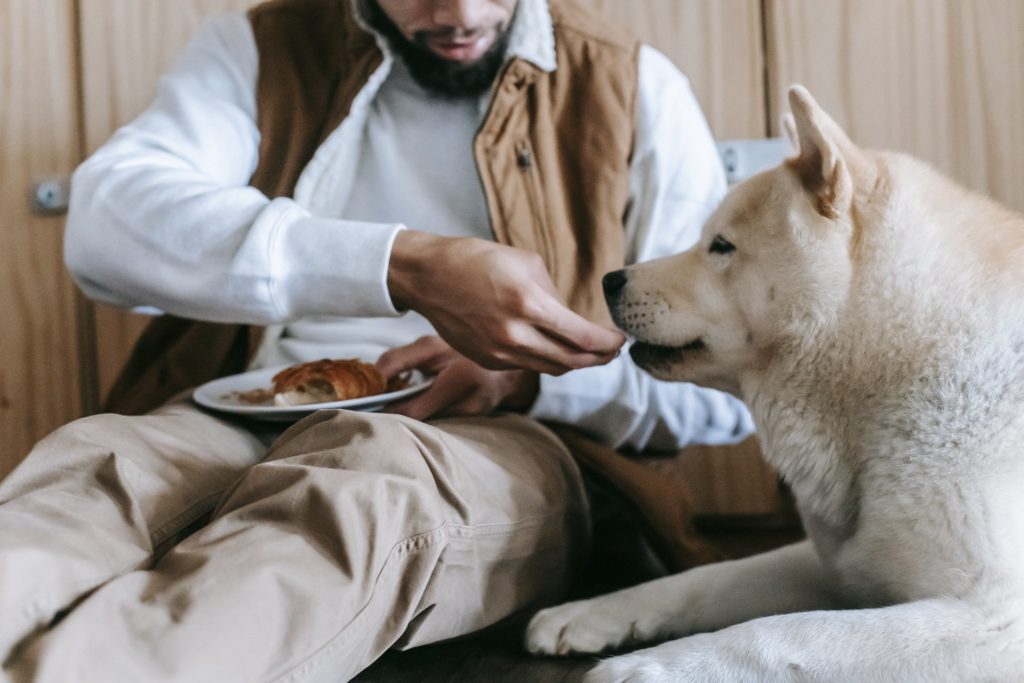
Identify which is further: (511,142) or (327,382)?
(511,142)

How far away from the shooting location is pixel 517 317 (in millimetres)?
1089

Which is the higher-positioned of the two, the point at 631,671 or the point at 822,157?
the point at 822,157

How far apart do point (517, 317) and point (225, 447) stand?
0.37 meters

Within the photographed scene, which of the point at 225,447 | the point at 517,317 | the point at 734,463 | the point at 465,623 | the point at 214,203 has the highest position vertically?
the point at 214,203

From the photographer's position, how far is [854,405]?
3.21ft

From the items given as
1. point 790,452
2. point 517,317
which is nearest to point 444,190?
point 517,317

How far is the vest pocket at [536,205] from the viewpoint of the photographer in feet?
4.63

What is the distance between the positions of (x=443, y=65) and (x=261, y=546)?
851 millimetres

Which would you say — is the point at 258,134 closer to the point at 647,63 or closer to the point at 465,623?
the point at 647,63

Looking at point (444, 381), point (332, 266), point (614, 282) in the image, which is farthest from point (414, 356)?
point (614, 282)

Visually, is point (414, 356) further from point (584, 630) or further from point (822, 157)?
point (822, 157)

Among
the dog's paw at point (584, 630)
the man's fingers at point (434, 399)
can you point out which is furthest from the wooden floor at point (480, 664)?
the man's fingers at point (434, 399)

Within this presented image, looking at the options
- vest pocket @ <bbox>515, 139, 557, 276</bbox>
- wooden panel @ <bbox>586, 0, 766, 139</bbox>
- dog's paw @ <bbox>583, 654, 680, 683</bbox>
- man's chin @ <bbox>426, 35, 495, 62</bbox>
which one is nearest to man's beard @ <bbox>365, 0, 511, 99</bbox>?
man's chin @ <bbox>426, 35, 495, 62</bbox>

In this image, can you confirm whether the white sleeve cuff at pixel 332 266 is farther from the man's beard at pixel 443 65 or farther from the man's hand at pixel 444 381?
the man's beard at pixel 443 65
